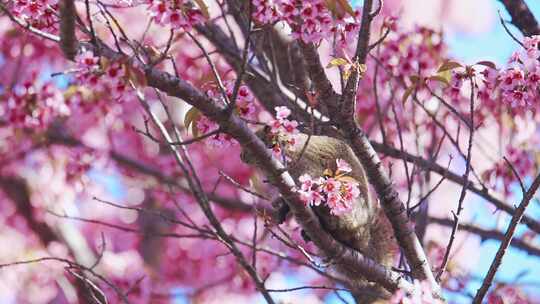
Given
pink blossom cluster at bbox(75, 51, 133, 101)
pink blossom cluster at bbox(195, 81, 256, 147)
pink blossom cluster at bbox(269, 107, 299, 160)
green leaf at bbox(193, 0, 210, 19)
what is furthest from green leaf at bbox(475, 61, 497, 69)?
pink blossom cluster at bbox(75, 51, 133, 101)

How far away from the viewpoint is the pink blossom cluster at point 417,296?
9.92 feet

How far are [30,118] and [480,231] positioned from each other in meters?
3.67

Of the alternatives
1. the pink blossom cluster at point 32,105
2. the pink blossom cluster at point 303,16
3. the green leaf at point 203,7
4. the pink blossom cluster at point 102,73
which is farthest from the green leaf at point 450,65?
the pink blossom cluster at point 32,105

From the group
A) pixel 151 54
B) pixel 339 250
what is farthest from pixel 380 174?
pixel 151 54

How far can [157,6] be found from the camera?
10.2ft

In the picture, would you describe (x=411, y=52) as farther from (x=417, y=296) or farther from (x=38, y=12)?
(x=38, y=12)

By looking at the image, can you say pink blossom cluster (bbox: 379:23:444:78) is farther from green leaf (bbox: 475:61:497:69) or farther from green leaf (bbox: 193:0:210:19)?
green leaf (bbox: 193:0:210:19)

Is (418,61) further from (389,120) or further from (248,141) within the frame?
(248,141)

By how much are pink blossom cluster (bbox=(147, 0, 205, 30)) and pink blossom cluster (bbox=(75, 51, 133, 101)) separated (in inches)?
12.5

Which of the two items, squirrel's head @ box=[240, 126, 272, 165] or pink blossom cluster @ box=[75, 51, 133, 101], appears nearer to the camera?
pink blossom cluster @ box=[75, 51, 133, 101]

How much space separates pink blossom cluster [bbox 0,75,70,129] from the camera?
20.5 feet

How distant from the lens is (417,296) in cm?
313

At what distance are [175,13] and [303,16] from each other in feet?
1.94

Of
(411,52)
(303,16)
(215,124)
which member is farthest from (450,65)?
(411,52)
